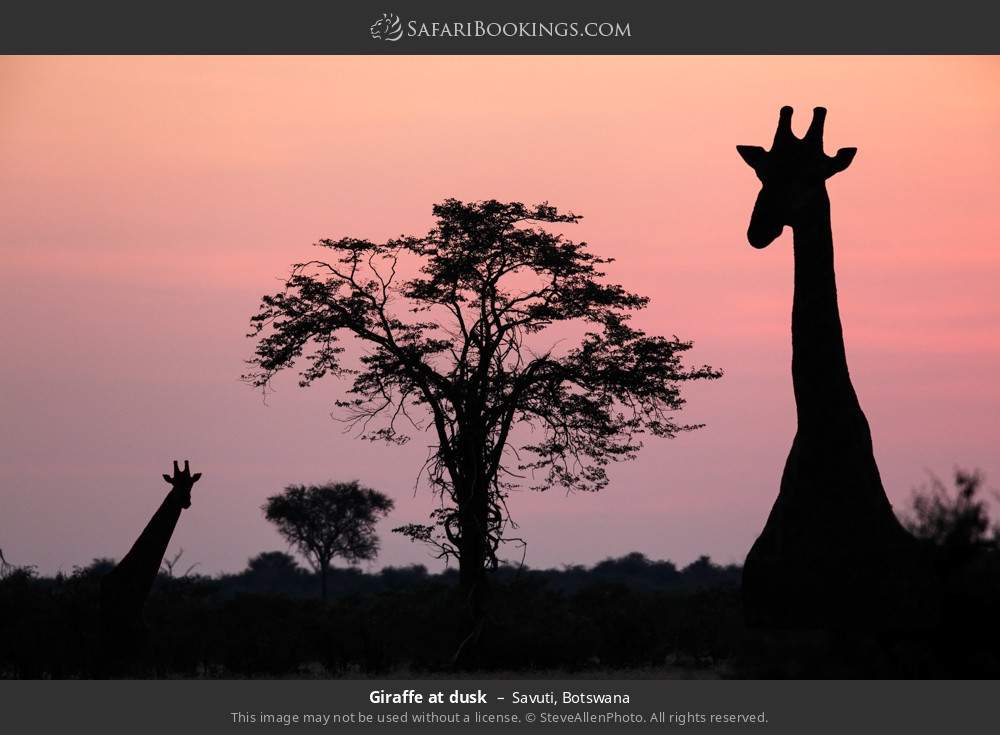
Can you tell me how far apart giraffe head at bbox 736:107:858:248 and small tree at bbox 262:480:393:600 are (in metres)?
49.2

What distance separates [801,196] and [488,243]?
8.99 meters

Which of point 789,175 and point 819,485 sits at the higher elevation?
point 789,175

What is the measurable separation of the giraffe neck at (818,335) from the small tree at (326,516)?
1938 inches

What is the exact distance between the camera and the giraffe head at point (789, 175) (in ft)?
63.0

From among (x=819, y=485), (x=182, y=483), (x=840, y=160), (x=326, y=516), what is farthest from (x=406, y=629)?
(x=326, y=516)

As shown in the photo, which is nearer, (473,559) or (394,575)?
(473,559)

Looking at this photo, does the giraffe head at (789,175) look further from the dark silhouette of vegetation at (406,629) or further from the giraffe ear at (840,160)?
the dark silhouette of vegetation at (406,629)

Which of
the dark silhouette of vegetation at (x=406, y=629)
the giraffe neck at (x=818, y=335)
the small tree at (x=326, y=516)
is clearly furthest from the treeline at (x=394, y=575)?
the giraffe neck at (x=818, y=335)

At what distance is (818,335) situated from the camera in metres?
19.0

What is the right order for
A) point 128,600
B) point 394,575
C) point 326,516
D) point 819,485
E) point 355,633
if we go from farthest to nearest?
point 394,575
point 326,516
point 355,633
point 128,600
point 819,485

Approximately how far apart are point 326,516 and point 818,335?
50937 mm

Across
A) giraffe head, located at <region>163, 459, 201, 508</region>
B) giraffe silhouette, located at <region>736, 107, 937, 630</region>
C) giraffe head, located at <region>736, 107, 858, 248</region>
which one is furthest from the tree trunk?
giraffe head, located at <region>736, 107, 858, 248</region>

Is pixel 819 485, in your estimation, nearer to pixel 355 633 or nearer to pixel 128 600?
pixel 128 600

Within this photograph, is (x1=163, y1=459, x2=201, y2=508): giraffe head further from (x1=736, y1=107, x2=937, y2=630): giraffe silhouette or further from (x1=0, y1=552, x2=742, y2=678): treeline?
(x1=736, y1=107, x2=937, y2=630): giraffe silhouette
